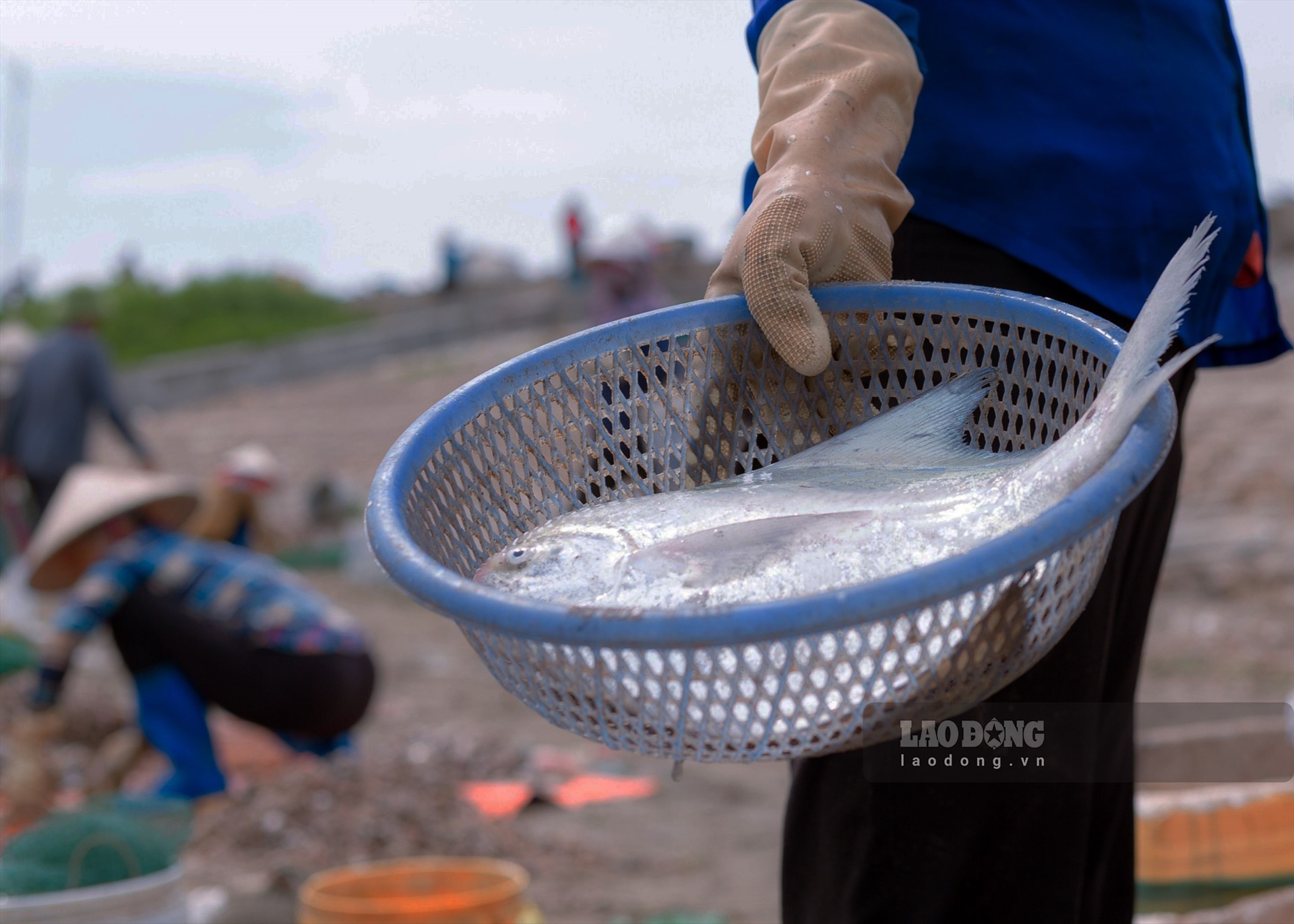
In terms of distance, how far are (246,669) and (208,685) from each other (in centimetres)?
16

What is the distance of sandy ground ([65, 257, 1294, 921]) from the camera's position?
3320 mm

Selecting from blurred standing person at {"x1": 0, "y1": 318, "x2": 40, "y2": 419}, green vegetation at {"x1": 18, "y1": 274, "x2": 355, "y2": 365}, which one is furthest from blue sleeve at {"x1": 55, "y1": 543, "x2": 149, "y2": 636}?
green vegetation at {"x1": 18, "y1": 274, "x2": 355, "y2": 365}

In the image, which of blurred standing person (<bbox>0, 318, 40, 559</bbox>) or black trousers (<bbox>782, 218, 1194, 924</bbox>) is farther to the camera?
blurred standing person (<bbox>0, 318, 40, 559</bbox>)

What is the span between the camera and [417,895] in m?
2.56

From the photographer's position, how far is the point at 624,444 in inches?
56.6

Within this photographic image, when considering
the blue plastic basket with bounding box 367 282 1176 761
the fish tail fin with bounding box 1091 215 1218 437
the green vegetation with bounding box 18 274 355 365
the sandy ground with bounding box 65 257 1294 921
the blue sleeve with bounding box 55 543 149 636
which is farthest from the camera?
the green vegetation with bounding box 18 274 355 365

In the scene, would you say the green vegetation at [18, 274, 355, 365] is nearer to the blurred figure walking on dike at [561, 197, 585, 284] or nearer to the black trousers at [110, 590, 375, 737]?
the blurred figure walking on dike at [561, 197, 585, 284]

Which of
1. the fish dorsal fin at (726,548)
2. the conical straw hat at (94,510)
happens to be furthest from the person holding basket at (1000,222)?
the conical straw hat at (94,510)

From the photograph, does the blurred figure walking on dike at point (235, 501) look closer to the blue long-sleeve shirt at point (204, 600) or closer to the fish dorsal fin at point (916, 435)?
the blue long-sleeve shirt at point (204, 600)

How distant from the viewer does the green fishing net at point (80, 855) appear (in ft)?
7.23

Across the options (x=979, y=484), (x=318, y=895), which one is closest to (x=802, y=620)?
(x=979, y=484)

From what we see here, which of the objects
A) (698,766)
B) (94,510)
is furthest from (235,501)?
(698,766)

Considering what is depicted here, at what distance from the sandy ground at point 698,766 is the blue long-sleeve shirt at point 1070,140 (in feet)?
6.75

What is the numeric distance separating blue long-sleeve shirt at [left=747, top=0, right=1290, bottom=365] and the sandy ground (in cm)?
206
